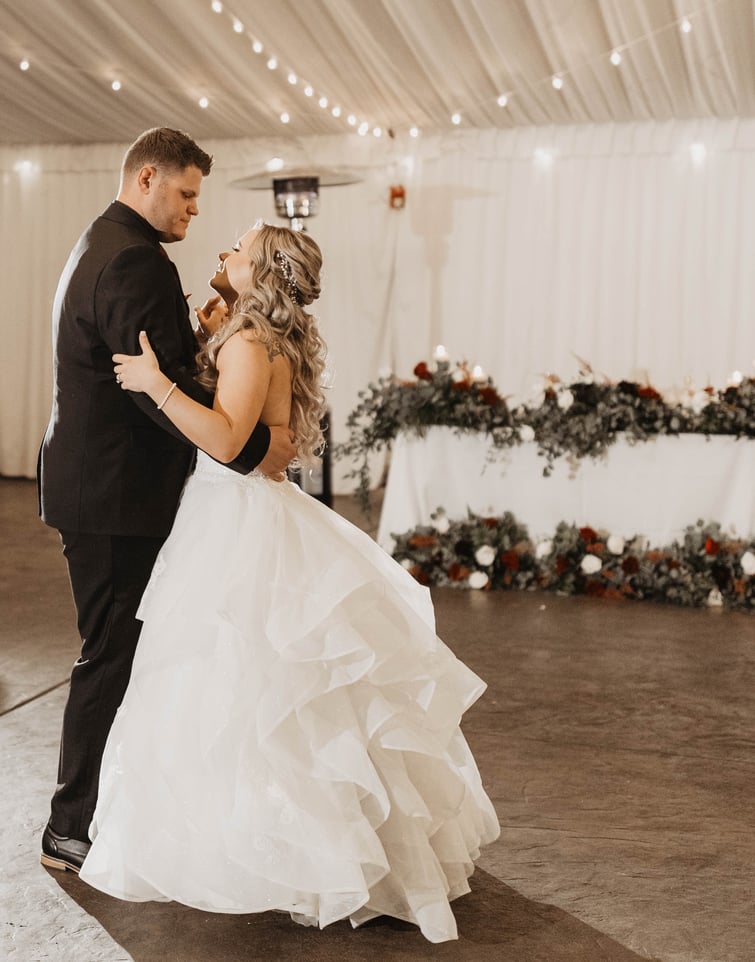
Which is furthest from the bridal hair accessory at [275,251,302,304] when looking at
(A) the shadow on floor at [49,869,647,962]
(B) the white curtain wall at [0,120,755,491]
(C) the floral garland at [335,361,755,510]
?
(B) the white curtain wall at [0,120,755,491]

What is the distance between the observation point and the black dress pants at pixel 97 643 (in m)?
2.63

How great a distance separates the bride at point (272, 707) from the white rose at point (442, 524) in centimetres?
353

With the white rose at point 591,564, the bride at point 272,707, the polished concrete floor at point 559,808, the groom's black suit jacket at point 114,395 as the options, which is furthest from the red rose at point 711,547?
the groom's black suit jacket at point 114,395

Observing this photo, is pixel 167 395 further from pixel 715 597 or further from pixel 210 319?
pixel 715 597

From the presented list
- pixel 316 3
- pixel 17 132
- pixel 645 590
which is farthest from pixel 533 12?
pixel 17 132

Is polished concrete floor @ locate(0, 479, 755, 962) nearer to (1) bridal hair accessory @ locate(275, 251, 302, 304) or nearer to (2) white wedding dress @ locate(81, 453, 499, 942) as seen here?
(2) white wedding dress @ locate(81, 453, 499, 942)

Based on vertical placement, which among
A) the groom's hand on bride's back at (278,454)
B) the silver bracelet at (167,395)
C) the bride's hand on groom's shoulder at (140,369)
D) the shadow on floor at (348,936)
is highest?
the bride's hand on groom's shoulder at (140,369)

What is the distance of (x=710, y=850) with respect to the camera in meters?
2.87

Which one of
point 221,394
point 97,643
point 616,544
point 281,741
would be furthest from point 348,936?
point 616,544

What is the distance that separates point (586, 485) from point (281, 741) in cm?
400

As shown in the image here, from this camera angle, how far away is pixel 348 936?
7.92 feet

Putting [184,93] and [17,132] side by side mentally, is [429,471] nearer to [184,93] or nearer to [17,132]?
[184,93]

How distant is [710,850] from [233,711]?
139 cm

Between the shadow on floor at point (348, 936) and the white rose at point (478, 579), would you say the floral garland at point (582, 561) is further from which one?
the shadow on floor at point (348, 936)
